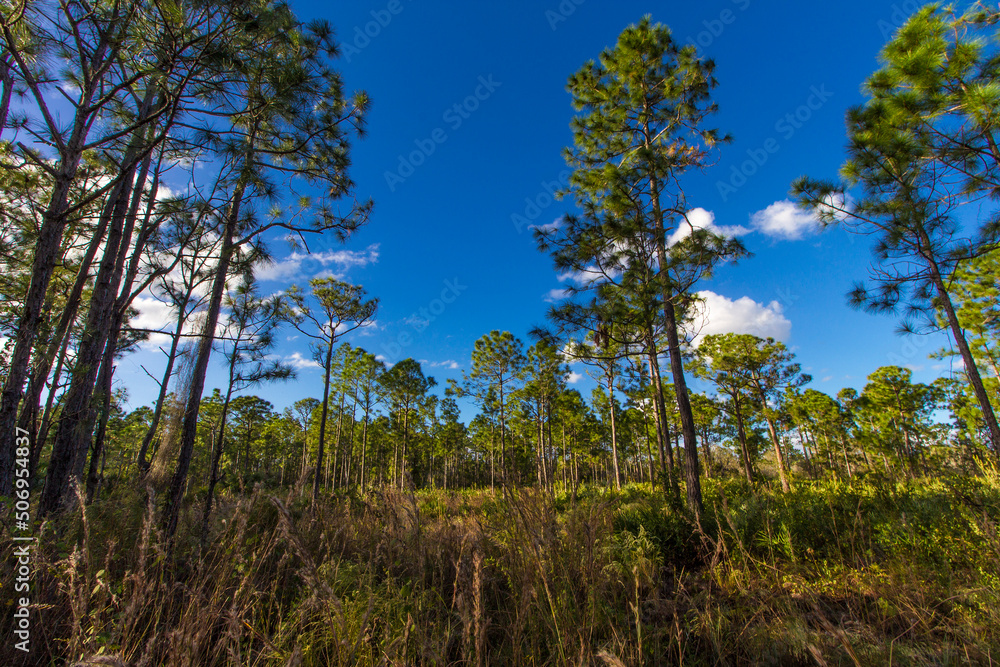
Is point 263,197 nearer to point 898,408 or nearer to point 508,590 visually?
point 508,590

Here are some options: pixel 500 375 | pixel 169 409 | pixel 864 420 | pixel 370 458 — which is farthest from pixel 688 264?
pixel 370 458

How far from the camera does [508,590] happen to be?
3426 mm

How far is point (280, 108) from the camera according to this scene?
3883 millimetres

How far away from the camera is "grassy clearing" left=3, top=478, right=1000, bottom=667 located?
64.2 inches

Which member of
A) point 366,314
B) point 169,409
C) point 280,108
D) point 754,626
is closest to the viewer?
point 754,626

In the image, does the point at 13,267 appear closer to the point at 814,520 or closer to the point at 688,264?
the point at 688,264

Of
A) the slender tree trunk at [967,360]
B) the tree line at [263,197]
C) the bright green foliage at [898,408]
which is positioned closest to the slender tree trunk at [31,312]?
the tree line at [263,197]

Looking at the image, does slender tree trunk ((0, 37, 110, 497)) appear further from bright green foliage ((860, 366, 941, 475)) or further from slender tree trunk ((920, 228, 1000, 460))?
bright green foliage ((860, 366, 941, 475))

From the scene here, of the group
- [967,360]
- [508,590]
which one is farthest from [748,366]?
[508,590]

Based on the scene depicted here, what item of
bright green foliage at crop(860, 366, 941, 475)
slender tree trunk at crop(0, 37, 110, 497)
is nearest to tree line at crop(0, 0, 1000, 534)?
slender tree trunk at crop(0, 37, 110, 497)

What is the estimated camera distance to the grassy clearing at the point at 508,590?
5.35ft

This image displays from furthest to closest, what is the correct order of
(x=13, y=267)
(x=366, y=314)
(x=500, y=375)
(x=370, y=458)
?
1. (x=370, y=458)
2. (x=500, y=375)
3. (x=366, y=314)
4. (x=13, y=267)

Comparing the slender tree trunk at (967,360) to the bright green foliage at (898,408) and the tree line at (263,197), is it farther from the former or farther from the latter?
the bright green foliage at (898,408)

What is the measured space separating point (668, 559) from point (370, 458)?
3023 centimetres
